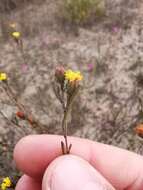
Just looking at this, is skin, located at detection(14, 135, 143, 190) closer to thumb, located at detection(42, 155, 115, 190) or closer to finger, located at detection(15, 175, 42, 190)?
finger, located at detection(15, 175, 42, 190)

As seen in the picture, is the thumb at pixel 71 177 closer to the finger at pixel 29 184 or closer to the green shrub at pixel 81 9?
the finger at pixel 29 184

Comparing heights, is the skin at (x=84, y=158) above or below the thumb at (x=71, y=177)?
below

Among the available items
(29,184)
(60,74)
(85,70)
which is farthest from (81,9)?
(60,74)

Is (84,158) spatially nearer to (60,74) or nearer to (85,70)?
(60,74)

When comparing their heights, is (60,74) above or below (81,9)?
above

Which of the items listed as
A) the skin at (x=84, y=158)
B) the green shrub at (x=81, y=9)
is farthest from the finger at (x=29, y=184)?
the green shrub at (x=81, y=9)

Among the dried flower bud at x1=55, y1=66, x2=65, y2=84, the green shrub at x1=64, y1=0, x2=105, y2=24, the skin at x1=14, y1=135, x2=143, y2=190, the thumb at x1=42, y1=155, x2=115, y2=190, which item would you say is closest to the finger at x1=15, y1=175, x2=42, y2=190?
the skin at x1=14, y1=135, x2=143, y2=190
